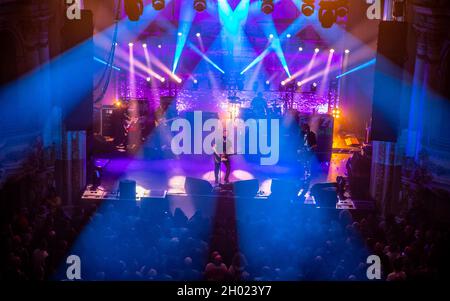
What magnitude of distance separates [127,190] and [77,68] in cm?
250

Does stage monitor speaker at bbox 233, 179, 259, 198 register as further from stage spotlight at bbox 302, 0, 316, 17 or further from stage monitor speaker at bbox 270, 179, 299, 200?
stage spotlight at bbox 302, 0, 316, 17

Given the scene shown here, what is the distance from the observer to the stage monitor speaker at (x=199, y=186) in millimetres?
9430

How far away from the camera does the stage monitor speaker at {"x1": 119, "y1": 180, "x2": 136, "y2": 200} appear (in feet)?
29.9

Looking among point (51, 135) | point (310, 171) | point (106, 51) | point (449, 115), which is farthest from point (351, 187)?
point (106, 51)

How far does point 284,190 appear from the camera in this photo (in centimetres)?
914

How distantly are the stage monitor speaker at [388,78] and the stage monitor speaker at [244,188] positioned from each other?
7.86 feet

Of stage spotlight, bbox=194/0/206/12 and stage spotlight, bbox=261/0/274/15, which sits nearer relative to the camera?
stage spotlight, bbox=261/0/274/15

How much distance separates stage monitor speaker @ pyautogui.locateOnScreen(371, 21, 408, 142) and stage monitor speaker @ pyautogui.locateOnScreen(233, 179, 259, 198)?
2.40m

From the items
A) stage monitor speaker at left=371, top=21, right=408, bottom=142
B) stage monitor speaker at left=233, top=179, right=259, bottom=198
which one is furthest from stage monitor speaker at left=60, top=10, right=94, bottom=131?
stage monitor speaker at left=371, top=21, right=408, bottom=142

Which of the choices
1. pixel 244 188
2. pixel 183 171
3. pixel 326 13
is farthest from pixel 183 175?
pixel 326 13

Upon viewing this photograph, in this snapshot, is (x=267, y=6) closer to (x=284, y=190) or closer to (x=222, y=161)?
(x=284, y=190)

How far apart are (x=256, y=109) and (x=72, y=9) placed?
25.7 feet

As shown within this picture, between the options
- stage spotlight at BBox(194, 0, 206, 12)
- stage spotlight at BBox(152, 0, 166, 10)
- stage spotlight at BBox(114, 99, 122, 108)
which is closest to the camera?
stage spotlight at BBox(152, 0, 166, 10)

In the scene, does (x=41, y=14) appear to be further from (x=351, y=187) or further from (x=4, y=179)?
(x=351, y=187)
